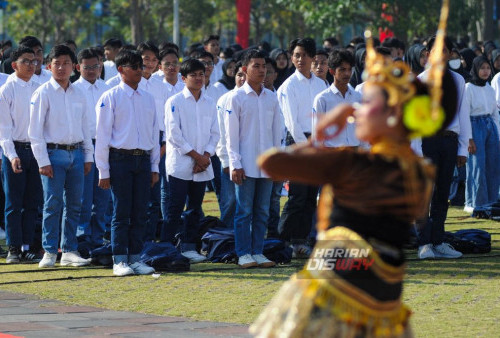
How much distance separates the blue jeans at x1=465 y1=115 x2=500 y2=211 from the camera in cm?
1466

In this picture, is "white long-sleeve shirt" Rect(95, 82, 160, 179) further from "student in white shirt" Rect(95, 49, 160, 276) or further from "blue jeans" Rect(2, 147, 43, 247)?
"blue jeans" Rect(2, 147, 43, 247)

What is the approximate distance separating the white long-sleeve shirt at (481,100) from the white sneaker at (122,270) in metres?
6.02

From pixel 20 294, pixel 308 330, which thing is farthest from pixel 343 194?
pixel 20 294

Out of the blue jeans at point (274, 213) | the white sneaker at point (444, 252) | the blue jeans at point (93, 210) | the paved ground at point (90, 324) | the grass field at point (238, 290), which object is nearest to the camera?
the paved ground at point (90, 324)

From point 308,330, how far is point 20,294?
519 centimetres

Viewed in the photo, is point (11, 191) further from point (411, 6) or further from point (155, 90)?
point (411, 6)

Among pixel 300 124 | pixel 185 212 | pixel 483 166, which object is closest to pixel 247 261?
pixel 185 212

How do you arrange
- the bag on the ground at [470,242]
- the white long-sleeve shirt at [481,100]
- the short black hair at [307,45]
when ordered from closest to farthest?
the bag on the ground at [470,242] < the short black hair at [307,45] < the white long-sleeve shirt at [481,100]

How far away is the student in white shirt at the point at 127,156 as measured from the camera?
10250 millimetres

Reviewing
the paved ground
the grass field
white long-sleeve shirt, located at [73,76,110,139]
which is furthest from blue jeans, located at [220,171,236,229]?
the paved ground

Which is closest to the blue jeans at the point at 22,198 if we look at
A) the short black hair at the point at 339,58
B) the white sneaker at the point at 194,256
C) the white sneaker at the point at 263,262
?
the white sneaker at the point at 194,256

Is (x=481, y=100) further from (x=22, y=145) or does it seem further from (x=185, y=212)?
(x=22, y=145)

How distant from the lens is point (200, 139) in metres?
11.4

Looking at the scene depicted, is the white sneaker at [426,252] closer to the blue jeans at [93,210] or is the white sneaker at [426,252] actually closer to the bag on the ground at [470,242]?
the bag on the ground at [470,242]
